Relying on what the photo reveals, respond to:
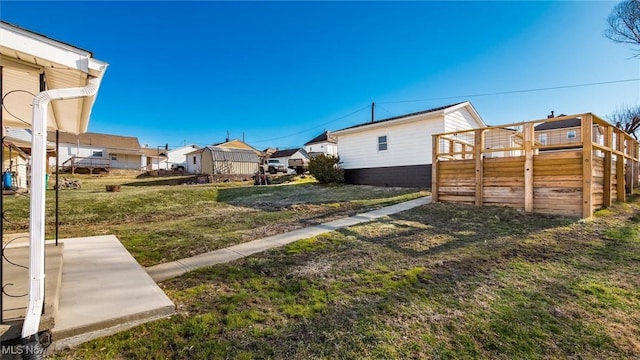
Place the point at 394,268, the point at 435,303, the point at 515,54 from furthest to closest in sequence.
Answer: the point at 515,54 < the point at 394,268 < the point at 435,303

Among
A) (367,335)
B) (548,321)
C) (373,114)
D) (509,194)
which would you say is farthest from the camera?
(373,114)

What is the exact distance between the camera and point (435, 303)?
290 centimetres

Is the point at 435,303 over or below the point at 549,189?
below

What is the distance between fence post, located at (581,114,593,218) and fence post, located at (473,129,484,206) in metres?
2.08

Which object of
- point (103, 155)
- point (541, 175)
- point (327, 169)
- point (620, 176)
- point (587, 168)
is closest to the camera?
point (587, 168)

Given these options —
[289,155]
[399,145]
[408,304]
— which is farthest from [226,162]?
[408,304]

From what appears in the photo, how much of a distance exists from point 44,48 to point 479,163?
8.74 metres

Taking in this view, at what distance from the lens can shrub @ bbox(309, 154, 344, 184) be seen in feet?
54.0

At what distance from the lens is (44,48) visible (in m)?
2.16

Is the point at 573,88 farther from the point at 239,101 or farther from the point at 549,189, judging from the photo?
the point at 239,101

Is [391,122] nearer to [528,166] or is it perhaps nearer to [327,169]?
[327,169]

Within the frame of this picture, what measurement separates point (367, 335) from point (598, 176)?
27.9ft

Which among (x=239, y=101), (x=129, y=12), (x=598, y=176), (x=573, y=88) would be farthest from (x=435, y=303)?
(x=239, y=101)

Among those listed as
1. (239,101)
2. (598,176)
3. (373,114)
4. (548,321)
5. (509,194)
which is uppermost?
(239,101)
